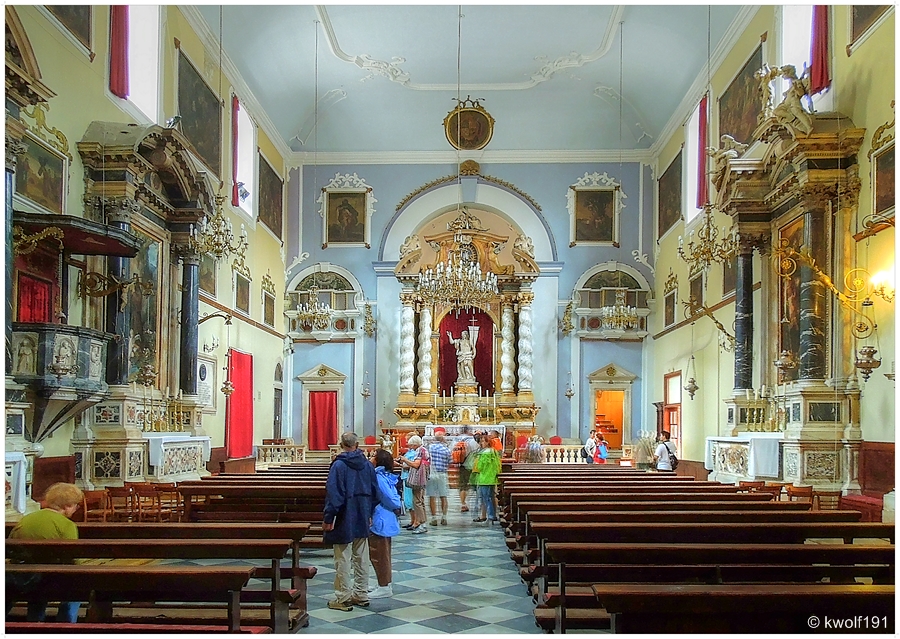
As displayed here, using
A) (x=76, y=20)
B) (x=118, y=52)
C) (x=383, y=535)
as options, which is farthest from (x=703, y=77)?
(x=383, y=535)

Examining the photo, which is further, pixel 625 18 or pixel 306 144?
pixel 306 144

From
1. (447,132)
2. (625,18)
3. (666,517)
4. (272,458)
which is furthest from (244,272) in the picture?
(666,517)

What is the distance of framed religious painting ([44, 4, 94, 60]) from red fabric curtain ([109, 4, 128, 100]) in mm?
708

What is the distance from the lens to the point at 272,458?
21047 mm

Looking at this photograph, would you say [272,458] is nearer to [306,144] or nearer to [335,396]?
[335,396]

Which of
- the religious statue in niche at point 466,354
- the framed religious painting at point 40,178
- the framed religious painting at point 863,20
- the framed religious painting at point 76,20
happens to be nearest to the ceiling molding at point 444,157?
the religious statue in niche at point 466,354

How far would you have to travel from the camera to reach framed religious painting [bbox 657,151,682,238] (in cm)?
2128

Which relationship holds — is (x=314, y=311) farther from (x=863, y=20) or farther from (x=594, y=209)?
(x=863, y=20)

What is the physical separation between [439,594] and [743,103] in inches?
475

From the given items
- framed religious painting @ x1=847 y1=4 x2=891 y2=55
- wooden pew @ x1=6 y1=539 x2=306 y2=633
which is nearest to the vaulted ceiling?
framed religious painting @ x1=847 y1=4 x2=891 y2=55

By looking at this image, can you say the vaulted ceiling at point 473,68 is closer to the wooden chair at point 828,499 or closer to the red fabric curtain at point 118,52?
the red fabric curtain at point 118,52

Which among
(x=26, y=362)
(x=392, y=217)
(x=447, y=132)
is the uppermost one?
(x=447, y=132)

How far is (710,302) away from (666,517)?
11859 mm

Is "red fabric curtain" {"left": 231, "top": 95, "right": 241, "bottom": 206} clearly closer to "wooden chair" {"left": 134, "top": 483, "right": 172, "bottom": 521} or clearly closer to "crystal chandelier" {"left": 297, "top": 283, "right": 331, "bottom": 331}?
"crystal chandelier" {"left": 297, "top": 283, "right": 331, "bottom": 331}
